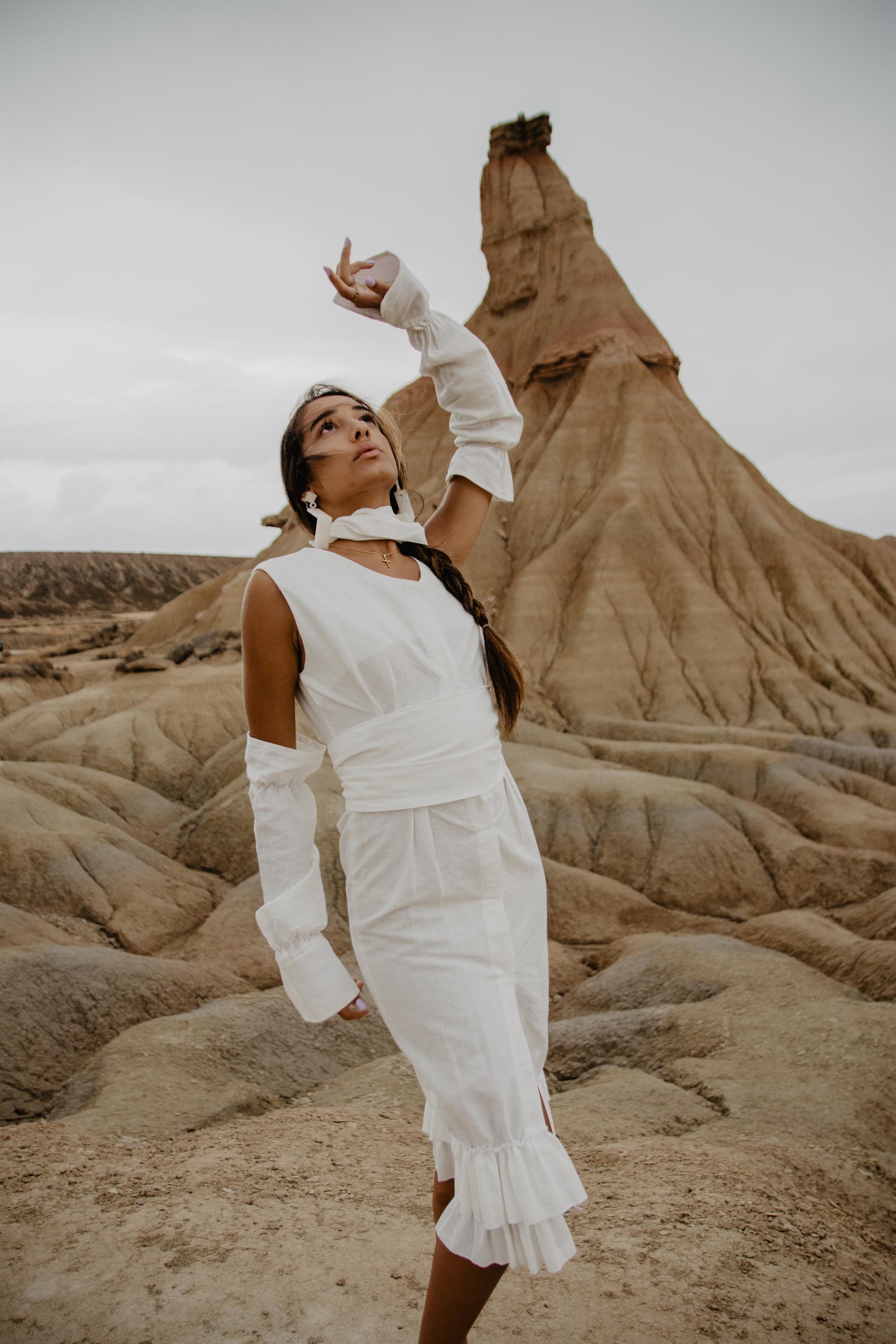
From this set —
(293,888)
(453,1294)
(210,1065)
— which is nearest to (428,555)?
(293,888)

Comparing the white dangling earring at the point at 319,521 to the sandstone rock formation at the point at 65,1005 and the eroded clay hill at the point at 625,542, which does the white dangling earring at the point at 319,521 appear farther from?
the eroded clay hill at the point at 625,542

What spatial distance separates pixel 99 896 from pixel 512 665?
670 inches

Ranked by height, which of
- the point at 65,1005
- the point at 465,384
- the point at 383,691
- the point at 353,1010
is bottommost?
the point at 65,1005

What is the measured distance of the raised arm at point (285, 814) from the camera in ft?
6.50

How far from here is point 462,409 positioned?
264cm

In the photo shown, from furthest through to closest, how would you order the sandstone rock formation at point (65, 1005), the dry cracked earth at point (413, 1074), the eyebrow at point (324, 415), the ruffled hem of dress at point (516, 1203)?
1. the sandstone rock formation at point (65, 1005)
2. the dry cracked earth at point (413, 1074)
3. the eyebrow at point (324, 415)
4. the ruffled hem of dress at point (516, 1203)

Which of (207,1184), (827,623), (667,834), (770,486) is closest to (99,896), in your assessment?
(667,834)

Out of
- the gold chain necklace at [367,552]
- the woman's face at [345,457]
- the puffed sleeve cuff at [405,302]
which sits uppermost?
the puffed sleeve cuff at [405,302]

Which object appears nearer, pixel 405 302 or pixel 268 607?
pixel 268 607

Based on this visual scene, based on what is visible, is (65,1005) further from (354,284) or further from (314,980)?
(354,284)

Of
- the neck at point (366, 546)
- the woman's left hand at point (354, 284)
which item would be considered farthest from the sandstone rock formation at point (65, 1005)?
the woman's left hand at point (354, 284)

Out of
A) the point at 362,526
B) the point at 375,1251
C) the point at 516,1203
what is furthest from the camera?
the point at 375,1251

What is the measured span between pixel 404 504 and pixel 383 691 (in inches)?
28.2

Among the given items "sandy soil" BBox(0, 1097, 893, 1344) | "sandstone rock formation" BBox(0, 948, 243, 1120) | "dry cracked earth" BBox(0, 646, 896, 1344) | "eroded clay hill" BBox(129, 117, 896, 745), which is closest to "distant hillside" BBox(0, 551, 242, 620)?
"eroded clay hill" BBox(129, 117, 896, 745)
